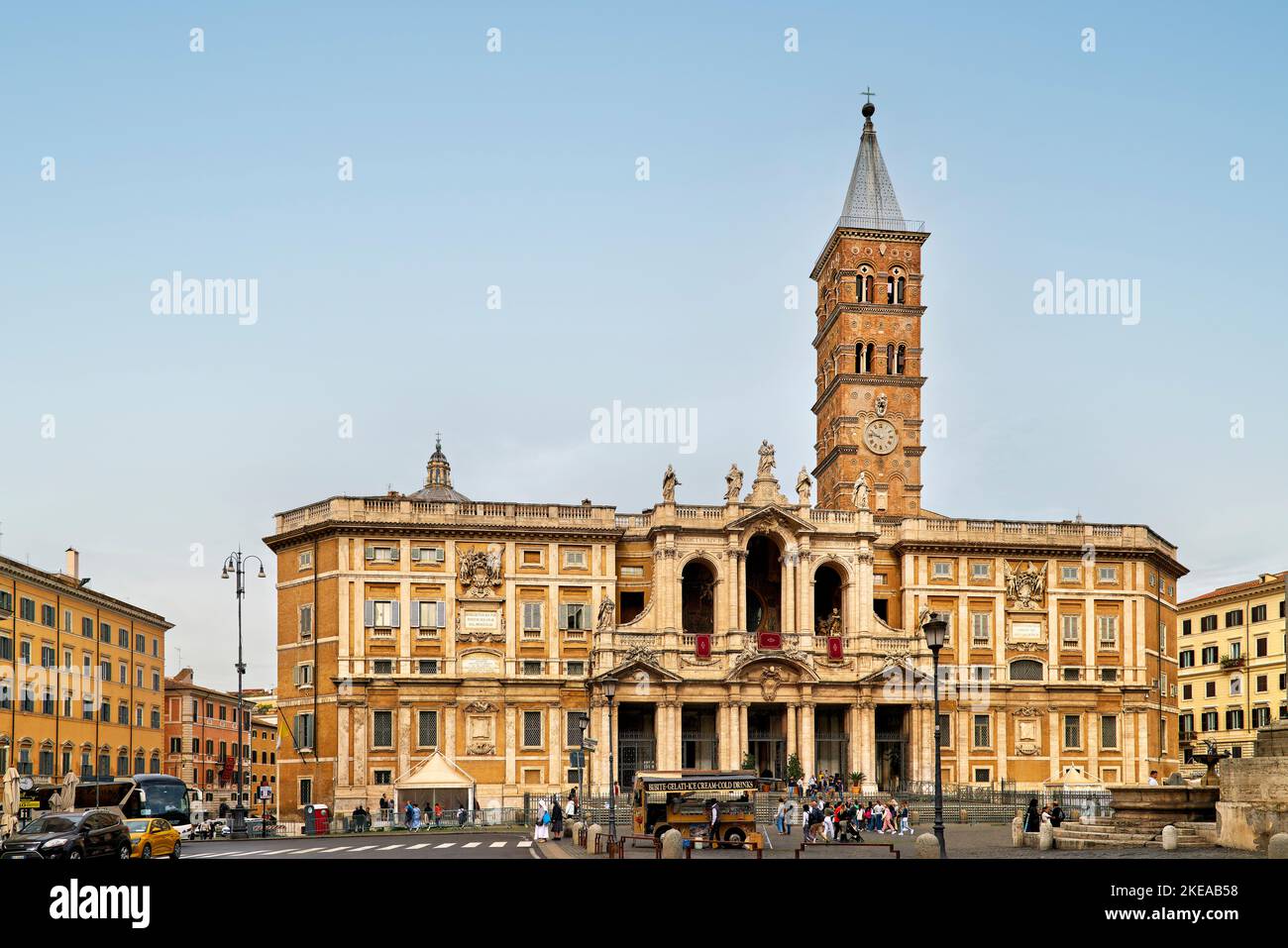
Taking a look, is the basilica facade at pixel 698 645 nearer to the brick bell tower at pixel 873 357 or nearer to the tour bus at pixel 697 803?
the brick bell tower at pixel 873 357

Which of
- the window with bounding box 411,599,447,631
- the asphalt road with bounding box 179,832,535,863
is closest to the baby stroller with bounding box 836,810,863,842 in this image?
the asphalt road with bounding box 179,832,535,863

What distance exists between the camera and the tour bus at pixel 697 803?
44250 mm

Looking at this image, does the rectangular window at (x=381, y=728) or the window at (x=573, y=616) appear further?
the window at (x=573, y=616)

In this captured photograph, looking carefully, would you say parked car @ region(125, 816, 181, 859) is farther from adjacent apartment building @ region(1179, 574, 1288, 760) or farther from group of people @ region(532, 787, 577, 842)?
adjacent apartment building @ region(1179, 574, 1288, 760)

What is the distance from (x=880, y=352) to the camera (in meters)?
88.4

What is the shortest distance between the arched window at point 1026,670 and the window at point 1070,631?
2.15 meters

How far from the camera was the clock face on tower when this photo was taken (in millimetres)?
86750

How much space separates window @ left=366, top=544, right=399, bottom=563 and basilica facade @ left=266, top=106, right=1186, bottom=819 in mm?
105

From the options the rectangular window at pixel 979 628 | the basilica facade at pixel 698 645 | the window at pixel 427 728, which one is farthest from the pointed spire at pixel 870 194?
the window at pixel 427 728

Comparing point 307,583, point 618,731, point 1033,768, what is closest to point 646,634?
point 618,731

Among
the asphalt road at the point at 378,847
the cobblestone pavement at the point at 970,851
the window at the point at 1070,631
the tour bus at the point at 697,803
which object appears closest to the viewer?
the cobblestone pavement at the point at 970,851

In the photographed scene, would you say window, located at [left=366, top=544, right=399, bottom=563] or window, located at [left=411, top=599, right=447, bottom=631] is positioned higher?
window, located at [left=366, top=544, right=399, bottom=563]
